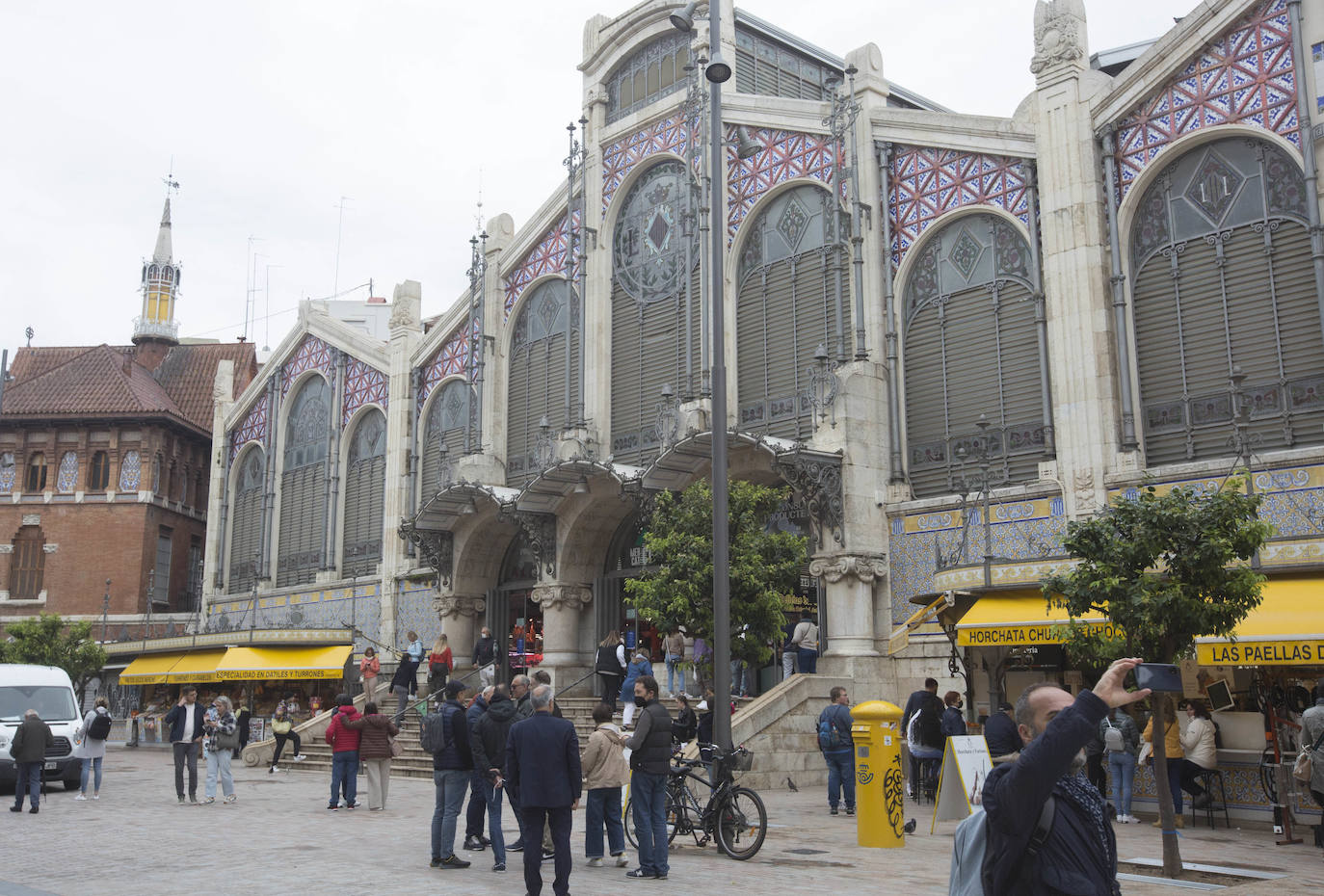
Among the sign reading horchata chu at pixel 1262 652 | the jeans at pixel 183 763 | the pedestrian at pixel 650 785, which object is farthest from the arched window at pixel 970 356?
the jeans at pixel 183 763

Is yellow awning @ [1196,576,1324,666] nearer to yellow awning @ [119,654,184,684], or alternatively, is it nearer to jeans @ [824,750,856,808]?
jeans @ [824,750,856,808]

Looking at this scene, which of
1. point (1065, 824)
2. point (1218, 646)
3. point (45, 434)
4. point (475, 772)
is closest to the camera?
point (1065, 824)

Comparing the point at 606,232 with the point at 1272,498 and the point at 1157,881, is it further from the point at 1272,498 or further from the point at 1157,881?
the point at 1157,881

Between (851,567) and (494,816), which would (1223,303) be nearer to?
(851,567)

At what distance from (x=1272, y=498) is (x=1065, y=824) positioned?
15473mm

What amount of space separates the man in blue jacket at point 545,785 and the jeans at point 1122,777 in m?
7.82

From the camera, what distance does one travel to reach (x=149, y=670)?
34344 mm

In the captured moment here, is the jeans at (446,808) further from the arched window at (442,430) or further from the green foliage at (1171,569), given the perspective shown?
the arched window at (442,430)

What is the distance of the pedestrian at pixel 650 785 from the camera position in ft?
36.2

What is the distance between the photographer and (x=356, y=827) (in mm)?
14969

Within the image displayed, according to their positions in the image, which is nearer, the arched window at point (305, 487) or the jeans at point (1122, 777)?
the jeans at point (1122, 777)

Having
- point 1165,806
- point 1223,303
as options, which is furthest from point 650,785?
point 1223,303

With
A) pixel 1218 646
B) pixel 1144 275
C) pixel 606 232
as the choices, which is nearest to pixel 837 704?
pixel 1218 646

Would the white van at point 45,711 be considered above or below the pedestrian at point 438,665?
below
